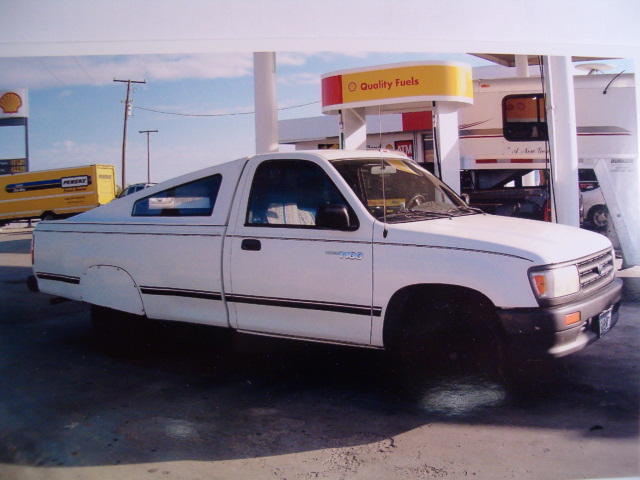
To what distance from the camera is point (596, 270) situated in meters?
4.64

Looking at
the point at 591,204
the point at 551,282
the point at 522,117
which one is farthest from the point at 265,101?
the point at 591,204

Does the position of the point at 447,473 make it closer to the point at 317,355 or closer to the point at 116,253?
the point at 317,355

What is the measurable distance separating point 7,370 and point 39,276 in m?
1.09

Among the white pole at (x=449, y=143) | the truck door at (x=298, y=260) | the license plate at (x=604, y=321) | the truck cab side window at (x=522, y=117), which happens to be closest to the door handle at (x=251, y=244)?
the truck door at (x=298, y=260)

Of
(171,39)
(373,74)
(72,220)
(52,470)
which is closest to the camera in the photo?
(171,39)

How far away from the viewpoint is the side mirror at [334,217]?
4652 millimetres

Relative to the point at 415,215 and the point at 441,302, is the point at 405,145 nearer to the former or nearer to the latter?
the point at 415,215

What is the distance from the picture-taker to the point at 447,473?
11.6 ft

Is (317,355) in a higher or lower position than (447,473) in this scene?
higher

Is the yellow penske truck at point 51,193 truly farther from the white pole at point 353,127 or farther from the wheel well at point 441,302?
the wheel well at point 441,302

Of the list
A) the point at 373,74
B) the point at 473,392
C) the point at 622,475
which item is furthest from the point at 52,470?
the point at 373,74

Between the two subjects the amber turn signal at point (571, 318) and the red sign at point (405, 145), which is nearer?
the amber turn signal at point (571, 318)

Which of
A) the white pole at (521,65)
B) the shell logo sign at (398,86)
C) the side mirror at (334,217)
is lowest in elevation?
the side mirror at (334,217)

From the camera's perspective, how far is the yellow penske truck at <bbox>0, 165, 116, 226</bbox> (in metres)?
20.5
